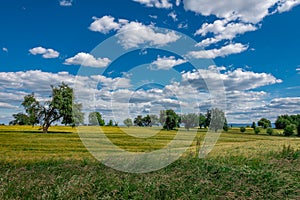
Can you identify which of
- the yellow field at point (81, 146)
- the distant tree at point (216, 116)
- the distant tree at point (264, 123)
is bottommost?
the yellow field at point (81, 146)

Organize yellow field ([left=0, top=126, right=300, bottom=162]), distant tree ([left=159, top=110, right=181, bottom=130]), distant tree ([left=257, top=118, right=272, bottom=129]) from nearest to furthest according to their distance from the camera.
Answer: yellow field ([left=0, top=126, right=300, bottom=162])
distant tree ([left=159, top=110, right=181, bottom=130])
distant tree ([left=257, top=118, right=272, bottom=129])

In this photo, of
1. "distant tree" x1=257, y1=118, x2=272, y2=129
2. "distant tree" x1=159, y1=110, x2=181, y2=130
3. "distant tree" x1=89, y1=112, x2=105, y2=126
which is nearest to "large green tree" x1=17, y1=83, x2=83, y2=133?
"distant tree" x1=89, y1=112, x2=105, y2=126

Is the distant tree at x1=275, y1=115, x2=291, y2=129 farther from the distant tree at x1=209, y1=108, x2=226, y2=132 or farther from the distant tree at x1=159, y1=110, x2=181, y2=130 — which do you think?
the distant tree at x1=159, y1=110, x2=181, y2=130

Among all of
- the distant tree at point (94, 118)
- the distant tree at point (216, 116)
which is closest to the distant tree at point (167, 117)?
the distant tree at point (216, 116)

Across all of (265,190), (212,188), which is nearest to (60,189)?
(212,188)

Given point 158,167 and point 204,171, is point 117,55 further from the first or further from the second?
point 204,171

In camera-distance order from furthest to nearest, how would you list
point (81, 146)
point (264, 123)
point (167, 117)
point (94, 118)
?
point (264, 123) → point (94, 118) → point (167, 117) → point (81, 146)

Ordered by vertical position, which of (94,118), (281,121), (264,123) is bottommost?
(94,118)

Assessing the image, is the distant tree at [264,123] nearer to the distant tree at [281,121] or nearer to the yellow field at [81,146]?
the distant tree at [281,121]

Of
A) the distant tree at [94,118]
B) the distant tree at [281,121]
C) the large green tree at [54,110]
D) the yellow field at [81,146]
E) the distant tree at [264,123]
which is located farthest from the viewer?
the distant tree at [264,123]

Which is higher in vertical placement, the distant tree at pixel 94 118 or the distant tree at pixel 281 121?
the distant tree at pixel 281 121

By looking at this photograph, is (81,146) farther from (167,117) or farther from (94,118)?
(94,118)

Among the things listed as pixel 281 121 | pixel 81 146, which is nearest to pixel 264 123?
pixel 281 121

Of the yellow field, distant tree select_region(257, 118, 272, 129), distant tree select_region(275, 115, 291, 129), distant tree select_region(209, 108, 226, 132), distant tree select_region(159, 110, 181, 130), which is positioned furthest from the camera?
distant tree select_region(257, 118, 272, 129)
